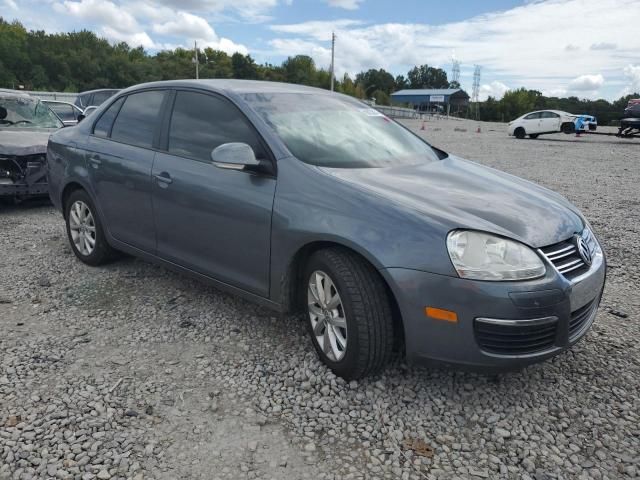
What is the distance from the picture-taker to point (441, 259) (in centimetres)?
248

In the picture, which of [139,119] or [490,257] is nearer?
[490,257]

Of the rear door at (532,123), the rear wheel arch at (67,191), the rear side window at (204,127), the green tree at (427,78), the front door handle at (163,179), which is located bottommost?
the rear wheel arch at (67,191)

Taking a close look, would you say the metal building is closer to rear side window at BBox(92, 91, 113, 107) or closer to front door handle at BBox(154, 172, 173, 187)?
rear side window at BBox(92, 91, 113, 107)

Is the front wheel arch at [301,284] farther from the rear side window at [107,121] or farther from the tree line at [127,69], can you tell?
the tree line at [127,69]

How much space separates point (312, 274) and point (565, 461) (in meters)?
1.52

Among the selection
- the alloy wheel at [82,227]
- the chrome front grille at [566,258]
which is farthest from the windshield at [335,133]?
the alloy wheel at [82,227]

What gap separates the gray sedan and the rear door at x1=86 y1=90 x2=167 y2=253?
0.02 meters

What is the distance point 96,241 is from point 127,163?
0.93m

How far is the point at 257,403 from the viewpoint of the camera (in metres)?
2.77

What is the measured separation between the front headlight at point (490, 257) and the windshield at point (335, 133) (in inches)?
37.7

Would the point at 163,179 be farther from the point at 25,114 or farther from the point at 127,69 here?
the point at 127,69

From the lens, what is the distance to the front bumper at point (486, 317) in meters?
2.44

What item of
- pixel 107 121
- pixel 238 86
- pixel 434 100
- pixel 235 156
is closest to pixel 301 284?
pixel 235 156

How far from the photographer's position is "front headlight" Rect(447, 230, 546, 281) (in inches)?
96.8
